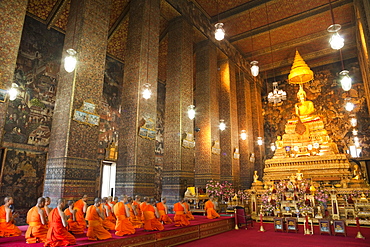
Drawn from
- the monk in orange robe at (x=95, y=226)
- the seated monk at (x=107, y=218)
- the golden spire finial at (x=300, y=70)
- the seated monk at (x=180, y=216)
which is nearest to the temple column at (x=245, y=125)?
the golden spire finial at (x=300, y=70)

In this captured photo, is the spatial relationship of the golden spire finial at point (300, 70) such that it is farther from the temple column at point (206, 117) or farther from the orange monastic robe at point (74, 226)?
the orange monastic robe at point (74, 226)

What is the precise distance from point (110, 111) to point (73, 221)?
25.0ft

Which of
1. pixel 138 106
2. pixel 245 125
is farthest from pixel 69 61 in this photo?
pixel 245 125

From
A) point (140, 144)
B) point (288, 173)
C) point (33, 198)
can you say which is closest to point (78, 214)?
point (140, 144)

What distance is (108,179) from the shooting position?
12711 millimetres

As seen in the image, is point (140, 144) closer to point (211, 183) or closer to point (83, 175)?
point (83, 175)

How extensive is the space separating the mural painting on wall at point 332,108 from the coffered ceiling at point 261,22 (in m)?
1.50

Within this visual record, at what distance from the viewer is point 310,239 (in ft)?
22.7

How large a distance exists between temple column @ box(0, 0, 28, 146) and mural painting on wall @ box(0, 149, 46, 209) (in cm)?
326

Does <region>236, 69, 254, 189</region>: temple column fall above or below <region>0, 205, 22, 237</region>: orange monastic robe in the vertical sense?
above

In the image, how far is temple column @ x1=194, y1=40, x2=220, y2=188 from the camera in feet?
40.9

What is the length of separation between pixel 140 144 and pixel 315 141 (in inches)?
447

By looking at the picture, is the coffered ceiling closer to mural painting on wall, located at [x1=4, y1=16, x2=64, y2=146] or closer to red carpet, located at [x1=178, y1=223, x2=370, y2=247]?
mural painting on wall, located at [x1=4, y1=16, x2=64, y2=146]

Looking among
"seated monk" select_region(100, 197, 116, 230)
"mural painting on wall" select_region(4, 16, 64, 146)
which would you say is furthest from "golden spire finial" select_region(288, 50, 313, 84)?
"seated monk" select_region(100, 197, 116, 230)
